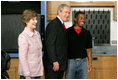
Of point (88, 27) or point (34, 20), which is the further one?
point (88, 27)

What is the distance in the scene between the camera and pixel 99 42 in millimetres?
3975

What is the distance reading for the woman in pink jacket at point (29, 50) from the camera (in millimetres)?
1852

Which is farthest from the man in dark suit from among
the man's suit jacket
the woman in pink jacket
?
the woman in pink jacket

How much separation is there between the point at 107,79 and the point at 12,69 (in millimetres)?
1336

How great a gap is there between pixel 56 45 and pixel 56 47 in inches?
0.8

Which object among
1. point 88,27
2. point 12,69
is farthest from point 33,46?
point 88,27

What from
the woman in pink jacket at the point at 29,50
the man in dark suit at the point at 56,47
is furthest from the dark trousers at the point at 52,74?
the woman in pink jacket at the point at 29,50

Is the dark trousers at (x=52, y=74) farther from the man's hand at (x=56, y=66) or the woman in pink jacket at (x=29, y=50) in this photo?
the woman in pink jacket at (x=29, y=50)

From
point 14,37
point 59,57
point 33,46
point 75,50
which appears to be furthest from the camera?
point 14,37

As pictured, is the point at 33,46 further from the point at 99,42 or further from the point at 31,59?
the point at 99,42

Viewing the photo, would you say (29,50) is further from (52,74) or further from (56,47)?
(52,74)

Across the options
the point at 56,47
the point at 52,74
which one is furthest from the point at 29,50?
the point at 52,74

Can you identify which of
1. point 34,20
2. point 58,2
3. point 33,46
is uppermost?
point 58,2

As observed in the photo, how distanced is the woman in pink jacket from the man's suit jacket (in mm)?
264
